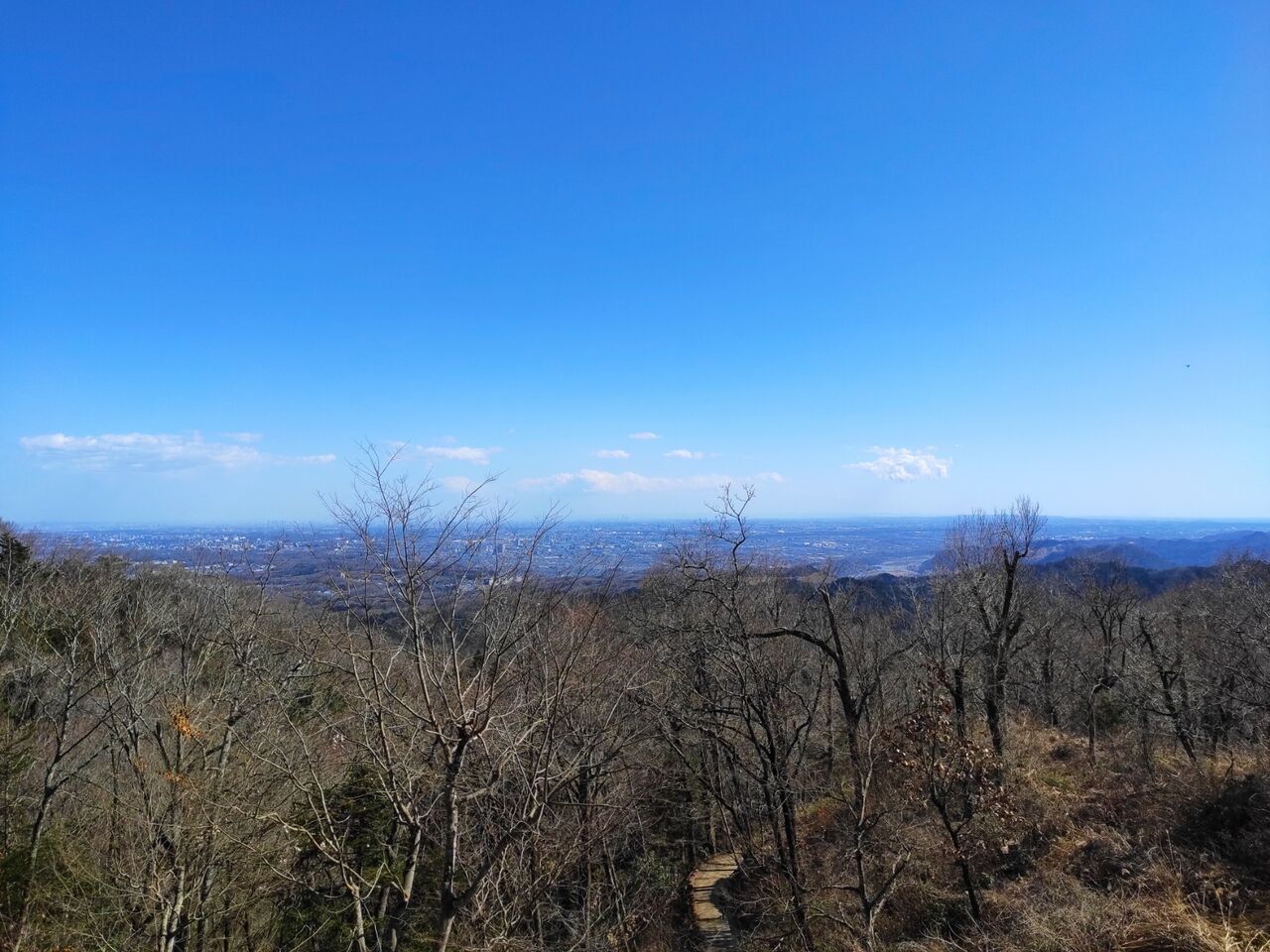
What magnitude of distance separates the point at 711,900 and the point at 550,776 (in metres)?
15.4

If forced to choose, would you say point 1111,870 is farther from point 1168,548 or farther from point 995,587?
point 1168,548

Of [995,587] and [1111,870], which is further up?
[995,587]

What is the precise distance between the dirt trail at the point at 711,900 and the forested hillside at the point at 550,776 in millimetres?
402

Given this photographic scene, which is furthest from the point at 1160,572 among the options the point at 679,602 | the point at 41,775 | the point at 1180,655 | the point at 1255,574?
the point at 41,775

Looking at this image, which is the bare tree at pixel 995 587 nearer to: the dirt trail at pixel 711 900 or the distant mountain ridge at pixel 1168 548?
the dirt trail at pixel 711 900

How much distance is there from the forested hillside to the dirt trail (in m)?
0.40

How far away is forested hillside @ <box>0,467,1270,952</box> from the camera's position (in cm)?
725

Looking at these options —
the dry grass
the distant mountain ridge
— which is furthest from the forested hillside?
the distant mountain ridge

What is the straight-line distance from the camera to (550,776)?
299 inches

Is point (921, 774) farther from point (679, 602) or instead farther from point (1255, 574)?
point (1255, 574)

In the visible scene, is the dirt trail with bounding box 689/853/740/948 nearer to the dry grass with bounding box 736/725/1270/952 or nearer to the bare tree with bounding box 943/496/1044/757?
the dry grass with bounding box 736/725/1270/952

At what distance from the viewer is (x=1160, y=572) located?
240 ft

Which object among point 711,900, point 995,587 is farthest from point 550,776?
point 995,587

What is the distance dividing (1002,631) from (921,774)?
11.1 m
